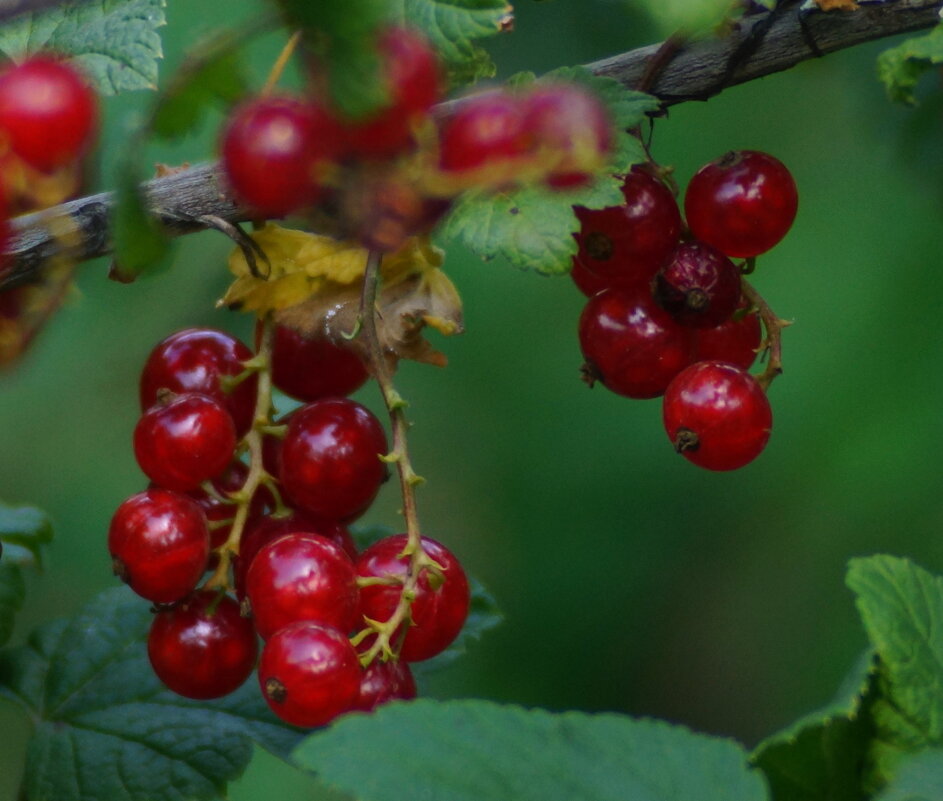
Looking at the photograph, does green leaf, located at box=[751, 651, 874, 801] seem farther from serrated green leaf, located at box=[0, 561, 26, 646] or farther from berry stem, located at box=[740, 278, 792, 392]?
serrated green leaf, located at box=[0, 561, 26, 646]

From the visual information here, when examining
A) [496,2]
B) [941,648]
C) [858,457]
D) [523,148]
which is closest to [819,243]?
[858,457]

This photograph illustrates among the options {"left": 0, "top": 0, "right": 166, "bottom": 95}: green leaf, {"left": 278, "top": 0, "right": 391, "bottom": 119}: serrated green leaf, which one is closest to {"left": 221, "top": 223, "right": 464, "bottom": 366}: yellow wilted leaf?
{"left": 0, "top": 0, "right": 166, "bottom": 95}: green leaf

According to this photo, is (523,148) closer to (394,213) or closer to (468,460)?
(394,213)

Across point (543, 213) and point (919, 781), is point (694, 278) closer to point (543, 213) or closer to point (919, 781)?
point (543, 213)

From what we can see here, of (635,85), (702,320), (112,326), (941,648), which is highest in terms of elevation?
(635,85)

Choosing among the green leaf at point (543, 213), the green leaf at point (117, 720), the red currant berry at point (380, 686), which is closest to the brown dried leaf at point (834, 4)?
the green leaf at point (543, 213)

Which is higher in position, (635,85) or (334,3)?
(334,3)
